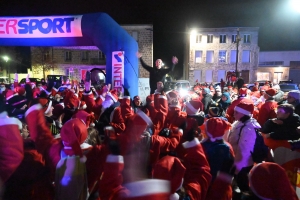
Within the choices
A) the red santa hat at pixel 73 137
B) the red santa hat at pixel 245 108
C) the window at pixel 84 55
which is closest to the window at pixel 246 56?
the window at pixel 84 55

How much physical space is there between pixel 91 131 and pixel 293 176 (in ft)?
9.49

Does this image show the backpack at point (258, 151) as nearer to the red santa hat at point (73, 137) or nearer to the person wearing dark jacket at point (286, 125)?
the person wearing dark jacket at point (286, 125)

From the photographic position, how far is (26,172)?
233 cm

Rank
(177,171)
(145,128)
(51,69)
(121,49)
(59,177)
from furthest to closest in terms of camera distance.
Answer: (51,69), (121,49), (145,128), (59,177), (177,171)

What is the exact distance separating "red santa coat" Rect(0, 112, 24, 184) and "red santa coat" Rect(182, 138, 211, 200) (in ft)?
5.45

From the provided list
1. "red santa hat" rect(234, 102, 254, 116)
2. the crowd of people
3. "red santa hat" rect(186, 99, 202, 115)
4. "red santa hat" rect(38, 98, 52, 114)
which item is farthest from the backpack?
"red santa hat" rect(38, 98, 52, 114)

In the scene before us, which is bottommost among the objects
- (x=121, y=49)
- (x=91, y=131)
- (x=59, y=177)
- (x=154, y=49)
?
(x=59, y=177)

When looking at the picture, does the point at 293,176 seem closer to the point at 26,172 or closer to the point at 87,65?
the point at 26,172

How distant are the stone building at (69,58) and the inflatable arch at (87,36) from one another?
876 inches

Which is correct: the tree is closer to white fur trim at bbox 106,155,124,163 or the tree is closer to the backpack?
the backpack

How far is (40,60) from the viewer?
110ft

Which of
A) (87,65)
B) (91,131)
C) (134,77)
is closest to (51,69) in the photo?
(87,65)

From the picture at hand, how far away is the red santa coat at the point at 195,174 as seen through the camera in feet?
6.52

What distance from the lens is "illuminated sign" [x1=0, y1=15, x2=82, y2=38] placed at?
32.7 feet
